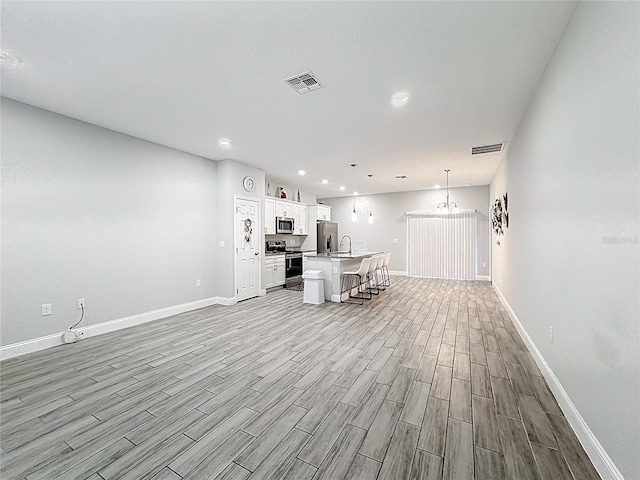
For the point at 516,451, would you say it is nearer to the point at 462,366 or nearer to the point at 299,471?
the point at 462,366

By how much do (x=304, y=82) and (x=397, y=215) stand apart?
724cm

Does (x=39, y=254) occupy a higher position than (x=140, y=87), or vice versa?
(x=140, y=87)

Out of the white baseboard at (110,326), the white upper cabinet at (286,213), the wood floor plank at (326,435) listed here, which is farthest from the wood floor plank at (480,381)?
the white upper cabinet at (286,213)

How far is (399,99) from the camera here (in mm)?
3029

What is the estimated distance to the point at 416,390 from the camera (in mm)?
2334

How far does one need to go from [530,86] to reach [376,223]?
22.9 feet

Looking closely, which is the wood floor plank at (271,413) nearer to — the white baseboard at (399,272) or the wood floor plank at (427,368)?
the wood floor plank at (427,368)

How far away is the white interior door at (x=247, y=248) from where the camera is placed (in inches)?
220

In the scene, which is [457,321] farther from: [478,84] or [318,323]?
[478,84]

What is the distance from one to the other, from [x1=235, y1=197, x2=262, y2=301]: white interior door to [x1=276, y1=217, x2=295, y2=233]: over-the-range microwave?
3.96ft

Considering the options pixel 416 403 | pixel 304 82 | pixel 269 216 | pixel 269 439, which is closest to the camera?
pixel 269 439

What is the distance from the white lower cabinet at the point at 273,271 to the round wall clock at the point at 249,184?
1776mm

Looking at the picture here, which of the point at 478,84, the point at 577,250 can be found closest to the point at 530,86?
the point at 478,84

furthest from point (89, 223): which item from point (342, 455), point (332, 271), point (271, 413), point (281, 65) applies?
point (342, 455)
